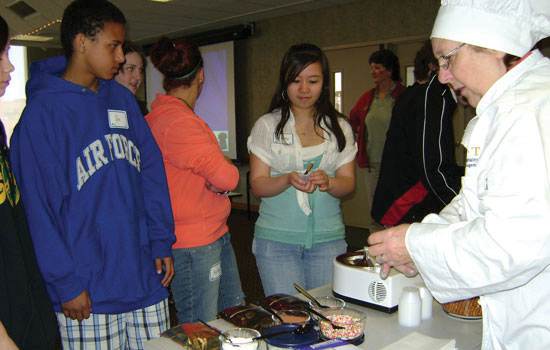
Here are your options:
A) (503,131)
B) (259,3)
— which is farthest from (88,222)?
(259,3)

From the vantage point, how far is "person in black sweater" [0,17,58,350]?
1.09 meters

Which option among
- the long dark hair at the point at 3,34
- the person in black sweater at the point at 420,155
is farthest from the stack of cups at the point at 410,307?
the long dark hair at the point at 3,34

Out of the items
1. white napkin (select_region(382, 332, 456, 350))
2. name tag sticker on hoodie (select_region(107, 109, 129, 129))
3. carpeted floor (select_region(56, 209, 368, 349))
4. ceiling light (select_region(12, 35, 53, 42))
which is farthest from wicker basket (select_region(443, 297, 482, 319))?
ceiling light (select_region(12, 35, 53, 42))

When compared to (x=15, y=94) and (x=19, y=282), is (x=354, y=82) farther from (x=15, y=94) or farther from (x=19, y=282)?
(x=15, y=94)

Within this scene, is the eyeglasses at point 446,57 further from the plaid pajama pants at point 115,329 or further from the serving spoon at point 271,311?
the plaid pajama pants at point 115,329

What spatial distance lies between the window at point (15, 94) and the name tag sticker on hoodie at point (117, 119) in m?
7.29

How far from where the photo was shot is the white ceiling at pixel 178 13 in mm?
5789

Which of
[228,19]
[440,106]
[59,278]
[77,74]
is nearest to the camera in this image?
[59,278]

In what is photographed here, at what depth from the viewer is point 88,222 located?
1407mm

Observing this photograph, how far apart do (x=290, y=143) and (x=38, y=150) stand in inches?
Answer: 38.2

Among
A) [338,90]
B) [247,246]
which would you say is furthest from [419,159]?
[338,90]

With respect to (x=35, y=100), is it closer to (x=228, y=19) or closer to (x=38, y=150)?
(x=38, y=150)

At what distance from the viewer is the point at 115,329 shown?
148 centimetres

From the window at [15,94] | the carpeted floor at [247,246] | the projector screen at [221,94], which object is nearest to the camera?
the carpeted floor at [247,246]
